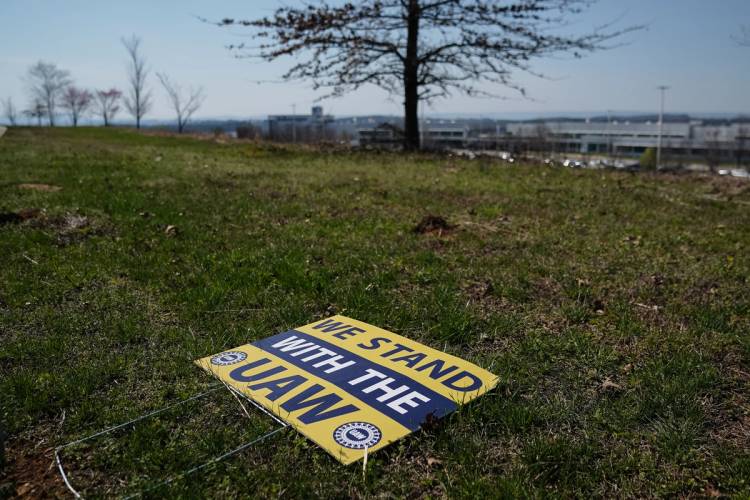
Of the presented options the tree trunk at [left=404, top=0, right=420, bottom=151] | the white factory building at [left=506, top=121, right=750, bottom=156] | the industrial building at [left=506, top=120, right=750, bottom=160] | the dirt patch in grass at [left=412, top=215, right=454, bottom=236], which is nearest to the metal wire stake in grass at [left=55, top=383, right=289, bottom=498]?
the dirt patch in grass at [left=412, top=215, right=454, bottom=236]

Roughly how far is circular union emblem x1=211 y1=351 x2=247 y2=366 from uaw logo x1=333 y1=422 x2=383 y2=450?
814 millimetres

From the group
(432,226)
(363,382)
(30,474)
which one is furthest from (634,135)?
(30,474)

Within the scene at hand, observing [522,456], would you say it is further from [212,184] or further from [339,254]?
[212,184]

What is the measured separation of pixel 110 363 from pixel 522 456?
2013 millimetres

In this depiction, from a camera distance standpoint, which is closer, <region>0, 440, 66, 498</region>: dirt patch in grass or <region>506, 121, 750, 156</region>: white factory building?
<region>0, 440, 66, 498</region>: dirt patch in grass

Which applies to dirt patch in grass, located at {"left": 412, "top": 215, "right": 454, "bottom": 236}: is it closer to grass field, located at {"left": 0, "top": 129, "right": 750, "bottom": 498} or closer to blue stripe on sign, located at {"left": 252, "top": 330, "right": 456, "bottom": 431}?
grass field, located at {"left": 0, "top": 129, "right": 750, "bottom": 498}

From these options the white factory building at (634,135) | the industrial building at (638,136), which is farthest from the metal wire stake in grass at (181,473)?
the white factory building at (634,135)

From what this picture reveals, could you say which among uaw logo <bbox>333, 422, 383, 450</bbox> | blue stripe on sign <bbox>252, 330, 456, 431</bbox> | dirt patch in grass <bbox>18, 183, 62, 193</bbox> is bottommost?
uaw logo <bbox>333, 422, 383, 450</bbox>

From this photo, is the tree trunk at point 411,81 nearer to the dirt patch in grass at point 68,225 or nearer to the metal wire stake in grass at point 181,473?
the dirt patch in grass at point 68,225

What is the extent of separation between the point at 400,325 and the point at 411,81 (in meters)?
11.4

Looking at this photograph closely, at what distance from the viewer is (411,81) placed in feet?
44.8

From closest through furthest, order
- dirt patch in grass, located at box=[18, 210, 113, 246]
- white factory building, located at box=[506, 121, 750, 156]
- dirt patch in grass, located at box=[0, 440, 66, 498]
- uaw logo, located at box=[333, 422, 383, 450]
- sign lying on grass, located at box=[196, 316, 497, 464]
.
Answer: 1. dirt patch in grass, located at box=[0, 440, 66, 498]
2. uaw logo, located at box=[333, 422, 383, 450]
3. sign lying on grass, located at box=[196, 316, 497, 464]
4. dirt patch in grass, located at box=[18, 210, 113, 246]
5. white factory building, located at box=[506, 121, 750, 156]

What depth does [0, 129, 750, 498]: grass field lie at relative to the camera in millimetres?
2002

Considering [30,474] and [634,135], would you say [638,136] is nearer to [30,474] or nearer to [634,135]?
[634,135]
